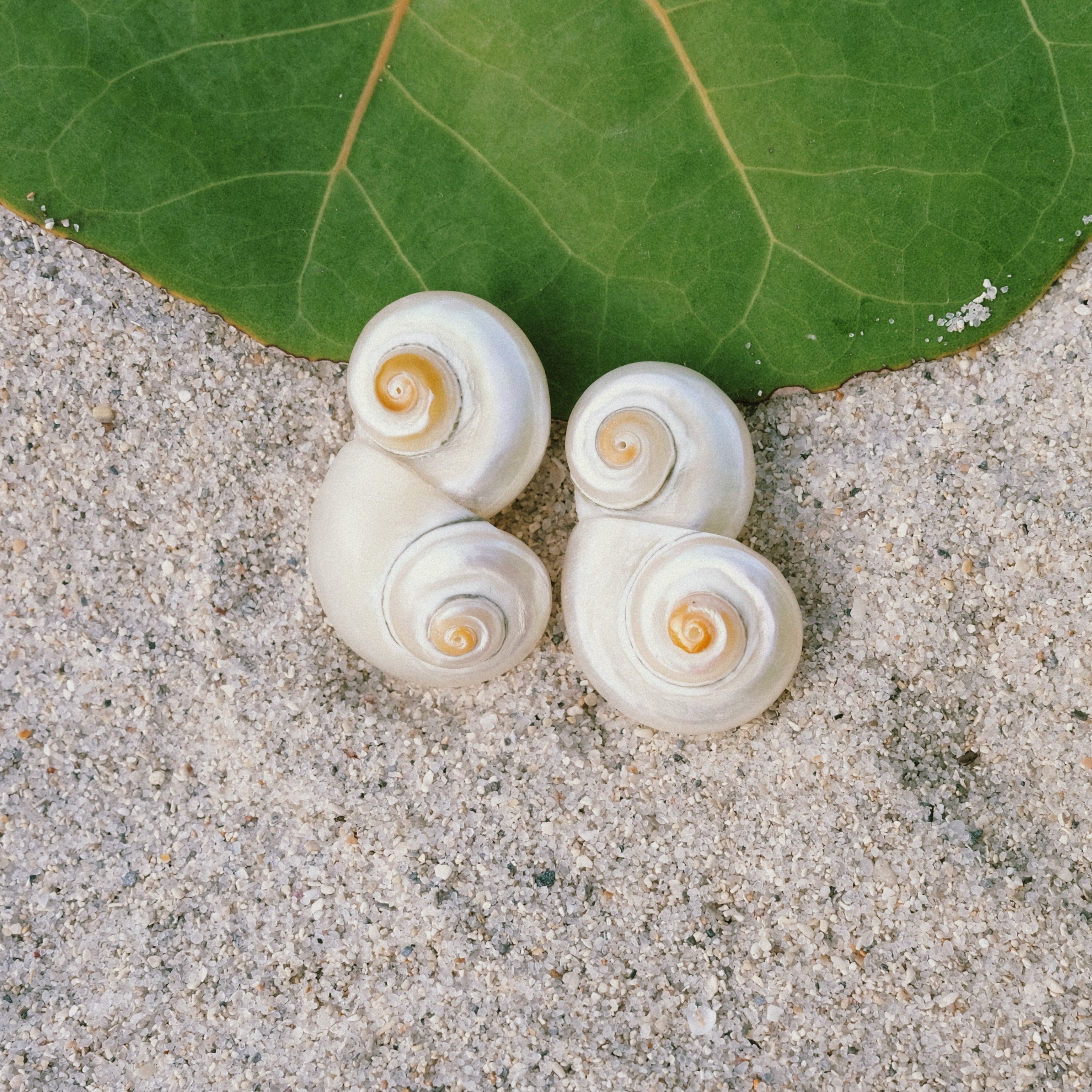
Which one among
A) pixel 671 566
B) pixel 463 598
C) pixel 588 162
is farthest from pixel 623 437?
pixel 588 162

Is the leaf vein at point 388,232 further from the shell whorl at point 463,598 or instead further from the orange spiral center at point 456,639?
the orange spiral center at point 456,639

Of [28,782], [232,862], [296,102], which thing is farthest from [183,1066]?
[296,102]

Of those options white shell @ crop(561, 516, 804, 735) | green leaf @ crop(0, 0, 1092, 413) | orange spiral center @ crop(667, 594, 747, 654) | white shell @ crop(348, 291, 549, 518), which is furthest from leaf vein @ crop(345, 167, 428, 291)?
orange spiral center @ crop(667, 594, 747, 654)

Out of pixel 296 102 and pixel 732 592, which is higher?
pixel 296 102

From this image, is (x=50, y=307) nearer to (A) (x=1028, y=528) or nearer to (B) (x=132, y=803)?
(B) (x=132, y=803)

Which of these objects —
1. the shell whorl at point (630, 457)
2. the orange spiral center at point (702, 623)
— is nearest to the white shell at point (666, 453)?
the shell whorl at point (630, 457)

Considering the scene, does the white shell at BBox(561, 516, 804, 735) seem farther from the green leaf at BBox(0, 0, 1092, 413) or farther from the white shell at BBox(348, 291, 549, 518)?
the green leaf at BBox(0, 0, 1092, 413)

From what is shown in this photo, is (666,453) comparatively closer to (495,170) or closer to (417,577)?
(417,577)
